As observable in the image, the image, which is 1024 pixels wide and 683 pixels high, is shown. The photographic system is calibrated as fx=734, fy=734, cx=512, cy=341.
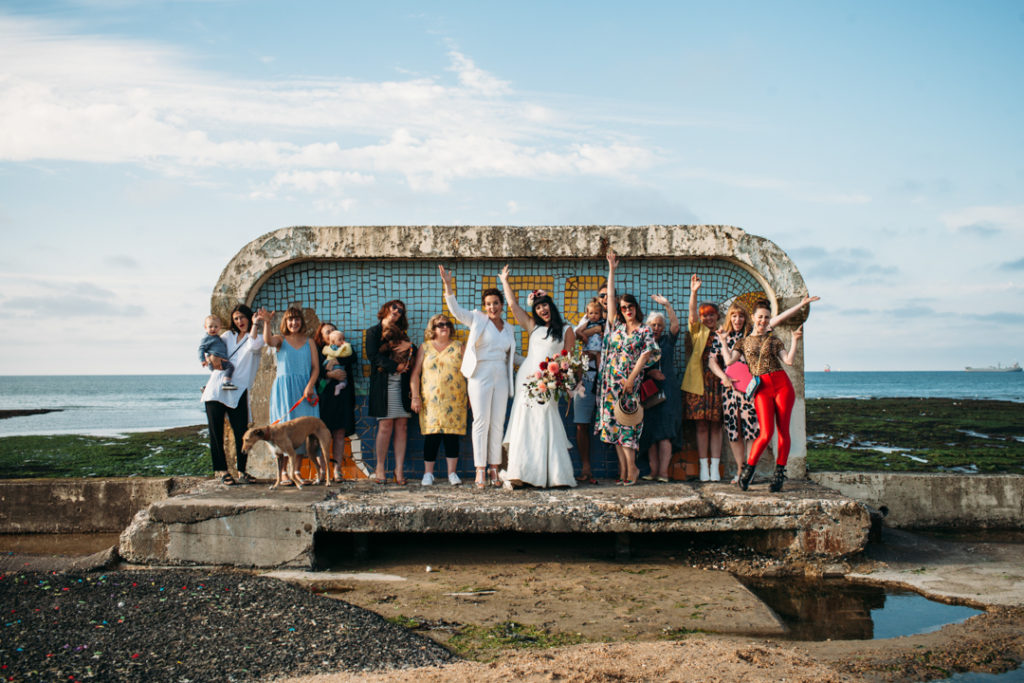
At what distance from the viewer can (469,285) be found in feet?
24.4

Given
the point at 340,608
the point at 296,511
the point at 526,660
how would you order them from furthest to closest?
the point at 296,511, the point at 340,608, the point at 526,660

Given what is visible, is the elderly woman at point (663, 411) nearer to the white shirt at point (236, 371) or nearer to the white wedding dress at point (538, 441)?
the white wedding dress at point (538, 441)

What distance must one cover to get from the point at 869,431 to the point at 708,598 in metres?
16.6

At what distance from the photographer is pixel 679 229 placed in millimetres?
7289

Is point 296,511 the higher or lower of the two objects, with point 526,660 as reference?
higher

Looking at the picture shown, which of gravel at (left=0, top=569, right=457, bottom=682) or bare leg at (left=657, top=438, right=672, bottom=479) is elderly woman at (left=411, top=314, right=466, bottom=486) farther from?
gravel at (left=0, top=569, right=457, bottom=682)

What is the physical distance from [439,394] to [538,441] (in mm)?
1003

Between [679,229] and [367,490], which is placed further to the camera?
[679,229]

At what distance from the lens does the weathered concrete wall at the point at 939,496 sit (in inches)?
294

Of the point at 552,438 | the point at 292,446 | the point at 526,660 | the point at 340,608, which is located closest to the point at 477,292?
the point at 552,438

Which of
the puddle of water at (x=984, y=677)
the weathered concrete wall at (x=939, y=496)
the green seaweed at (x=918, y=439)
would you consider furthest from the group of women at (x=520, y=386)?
the green seaweed at (x=918, y=439)

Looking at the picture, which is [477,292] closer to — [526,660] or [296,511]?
[296,511]

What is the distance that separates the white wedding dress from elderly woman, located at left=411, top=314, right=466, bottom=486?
57 cm

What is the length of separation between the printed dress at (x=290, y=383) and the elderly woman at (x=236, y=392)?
29cm
